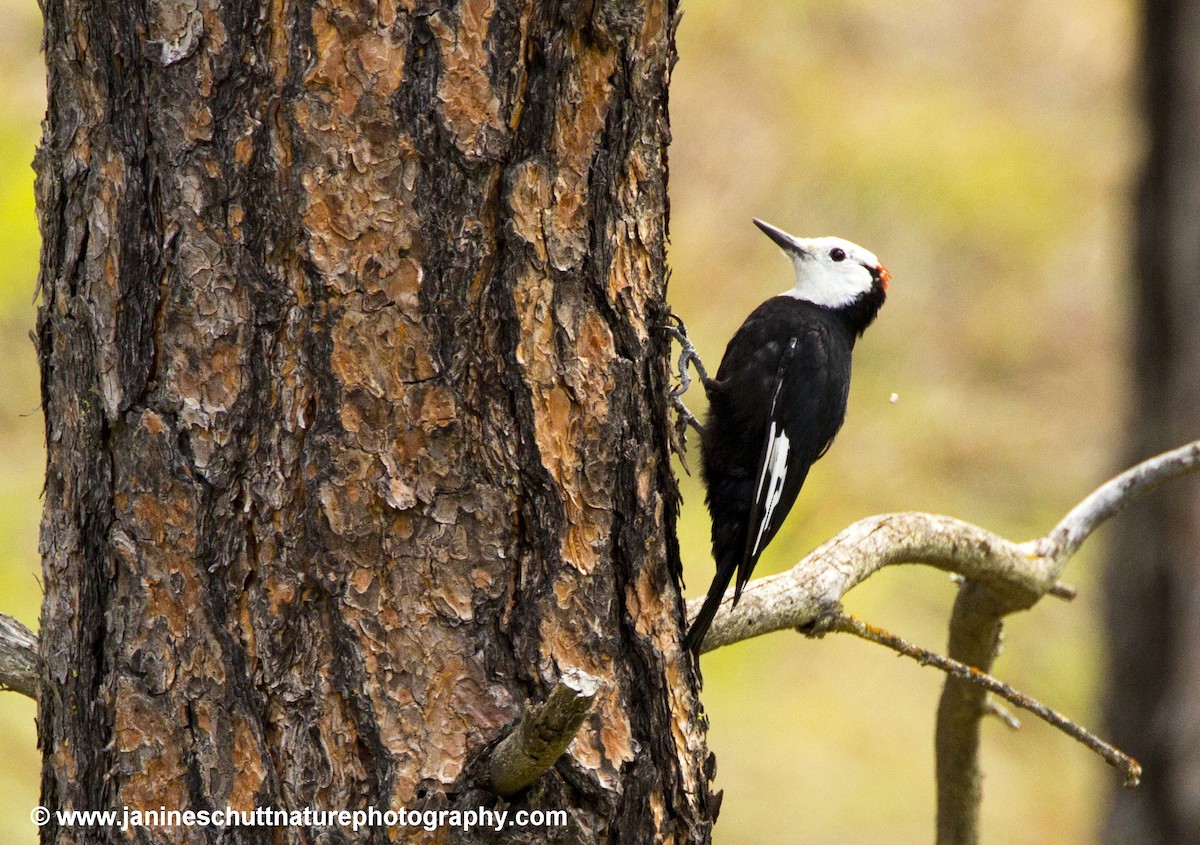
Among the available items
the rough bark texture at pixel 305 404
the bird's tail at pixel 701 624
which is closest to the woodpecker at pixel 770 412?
the bird's tail at pixel 701 624

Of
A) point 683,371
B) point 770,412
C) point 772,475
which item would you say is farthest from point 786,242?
point 772,475

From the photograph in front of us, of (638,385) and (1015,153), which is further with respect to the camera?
(1015,153)

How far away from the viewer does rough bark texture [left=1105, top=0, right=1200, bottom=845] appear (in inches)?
193

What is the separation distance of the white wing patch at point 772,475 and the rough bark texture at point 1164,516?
251 centimetres

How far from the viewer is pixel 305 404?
1588mm

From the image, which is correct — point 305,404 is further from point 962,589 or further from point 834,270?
point 834,270

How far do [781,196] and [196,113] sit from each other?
183 inches

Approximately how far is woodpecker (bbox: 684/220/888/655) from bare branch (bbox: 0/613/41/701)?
61.7 inches

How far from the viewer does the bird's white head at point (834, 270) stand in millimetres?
3785

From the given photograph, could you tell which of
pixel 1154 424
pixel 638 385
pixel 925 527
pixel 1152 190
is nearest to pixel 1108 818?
pixel 1154 424

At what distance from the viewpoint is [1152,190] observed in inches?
203

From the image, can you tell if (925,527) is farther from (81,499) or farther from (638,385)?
(81,499)

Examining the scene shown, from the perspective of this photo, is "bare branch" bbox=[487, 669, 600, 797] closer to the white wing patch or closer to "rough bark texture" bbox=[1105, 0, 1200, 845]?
the white wing patch

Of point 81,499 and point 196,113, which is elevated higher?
point 196,113
